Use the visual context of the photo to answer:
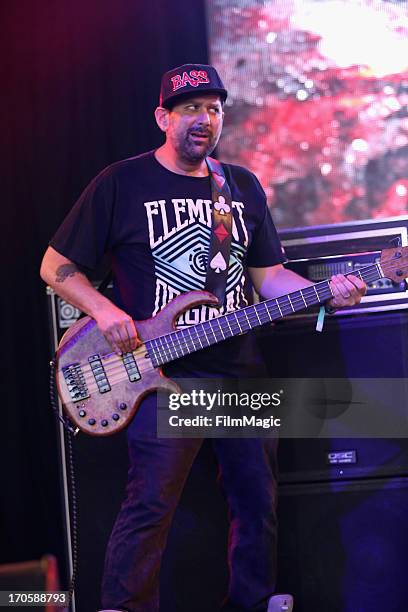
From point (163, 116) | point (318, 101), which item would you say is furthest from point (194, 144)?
point (318, 101)

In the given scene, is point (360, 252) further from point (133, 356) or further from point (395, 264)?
point (133, 356)

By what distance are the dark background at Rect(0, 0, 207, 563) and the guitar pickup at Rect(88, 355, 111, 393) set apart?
1.38 meters

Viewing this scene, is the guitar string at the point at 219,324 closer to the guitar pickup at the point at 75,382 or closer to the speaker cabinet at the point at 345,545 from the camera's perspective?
the guitar pickup at the point at 75,382

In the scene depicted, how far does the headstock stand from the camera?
2.84 m

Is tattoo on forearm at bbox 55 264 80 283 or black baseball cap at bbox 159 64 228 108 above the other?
black baseball cap at bbox 159 64 228 108

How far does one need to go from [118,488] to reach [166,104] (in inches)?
54.1

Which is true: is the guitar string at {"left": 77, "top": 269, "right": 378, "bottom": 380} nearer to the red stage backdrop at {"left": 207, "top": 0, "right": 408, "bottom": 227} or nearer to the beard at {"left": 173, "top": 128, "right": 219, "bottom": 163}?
the beard at {"left": 173, "top": 128, "right": 219, "bottom": 163}

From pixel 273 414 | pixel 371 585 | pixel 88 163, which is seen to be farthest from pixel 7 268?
pixel 371 585

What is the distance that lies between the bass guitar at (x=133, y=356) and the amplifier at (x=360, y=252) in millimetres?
281

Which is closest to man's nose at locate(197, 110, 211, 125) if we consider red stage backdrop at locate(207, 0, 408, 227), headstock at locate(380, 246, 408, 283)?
Answer: headstock at locate(380, 246, 408, 283)

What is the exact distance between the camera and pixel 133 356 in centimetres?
277

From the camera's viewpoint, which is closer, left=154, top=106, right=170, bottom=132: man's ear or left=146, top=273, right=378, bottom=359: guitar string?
left=146, top=273, right=378, bottom=359: guitar string

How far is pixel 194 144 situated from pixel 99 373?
803 mm

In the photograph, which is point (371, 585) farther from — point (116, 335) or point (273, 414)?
point (116, 335)
